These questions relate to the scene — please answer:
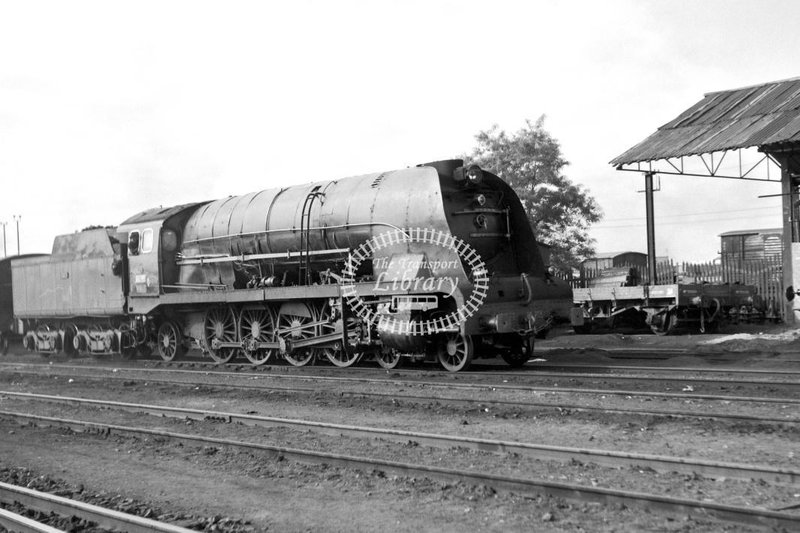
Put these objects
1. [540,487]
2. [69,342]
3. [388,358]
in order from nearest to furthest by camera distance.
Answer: [540,487] < [388,358] < [69,342]

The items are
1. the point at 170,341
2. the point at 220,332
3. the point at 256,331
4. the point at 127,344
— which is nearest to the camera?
the point at 256,331

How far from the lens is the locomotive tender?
12.8m

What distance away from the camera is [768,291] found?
89.2 feet

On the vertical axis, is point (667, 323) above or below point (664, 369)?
above

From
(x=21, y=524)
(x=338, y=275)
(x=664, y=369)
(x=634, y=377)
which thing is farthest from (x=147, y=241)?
(x=21, y=524)

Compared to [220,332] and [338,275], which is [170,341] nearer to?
[220,332]

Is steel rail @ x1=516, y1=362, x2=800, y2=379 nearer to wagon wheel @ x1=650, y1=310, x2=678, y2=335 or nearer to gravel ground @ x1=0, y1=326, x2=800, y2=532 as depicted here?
gravel ground @ x1=0, y1=326, x2=800, y2=532

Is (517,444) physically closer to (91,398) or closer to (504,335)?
(504,335)

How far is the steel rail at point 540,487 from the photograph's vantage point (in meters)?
4.70

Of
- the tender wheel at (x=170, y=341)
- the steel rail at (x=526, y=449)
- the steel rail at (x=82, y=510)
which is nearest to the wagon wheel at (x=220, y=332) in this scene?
the tender wheel at (x=170, y=341)

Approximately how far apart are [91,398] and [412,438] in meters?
7.02

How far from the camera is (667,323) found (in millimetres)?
21562

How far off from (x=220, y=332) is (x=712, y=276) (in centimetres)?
2001

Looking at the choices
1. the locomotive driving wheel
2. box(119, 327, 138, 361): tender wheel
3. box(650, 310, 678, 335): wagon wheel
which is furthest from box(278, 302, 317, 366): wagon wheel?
box(650, 310, 678, 335): wagon wheel
